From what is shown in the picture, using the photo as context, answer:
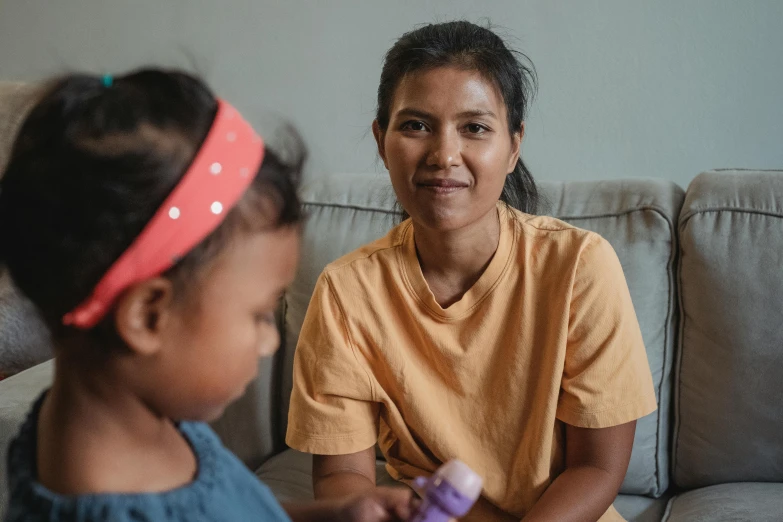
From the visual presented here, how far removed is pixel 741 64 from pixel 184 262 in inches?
55.6

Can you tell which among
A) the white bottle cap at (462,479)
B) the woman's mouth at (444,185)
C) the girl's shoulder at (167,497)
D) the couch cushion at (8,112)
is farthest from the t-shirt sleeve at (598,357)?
the couch cushion at (8,112)

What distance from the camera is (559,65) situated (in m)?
1.70

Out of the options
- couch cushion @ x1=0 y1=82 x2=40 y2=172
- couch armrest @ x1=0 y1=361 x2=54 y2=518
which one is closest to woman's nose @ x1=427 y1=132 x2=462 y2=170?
couch armrest @ x1=0 y1=361 x2=54 y2=518

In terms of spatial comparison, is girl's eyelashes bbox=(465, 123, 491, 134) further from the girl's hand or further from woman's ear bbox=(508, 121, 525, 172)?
the girl's hand

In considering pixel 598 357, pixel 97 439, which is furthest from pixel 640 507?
pixel 97 439

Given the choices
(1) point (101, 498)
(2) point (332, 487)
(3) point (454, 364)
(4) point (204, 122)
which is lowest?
(2) point (332, 487)

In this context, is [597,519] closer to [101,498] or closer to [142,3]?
[101,498]

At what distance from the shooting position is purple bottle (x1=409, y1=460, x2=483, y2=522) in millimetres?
727

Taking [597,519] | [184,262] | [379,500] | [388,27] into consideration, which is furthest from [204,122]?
[388,27]

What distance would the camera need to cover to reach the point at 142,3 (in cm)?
205

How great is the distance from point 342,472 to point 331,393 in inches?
5.0

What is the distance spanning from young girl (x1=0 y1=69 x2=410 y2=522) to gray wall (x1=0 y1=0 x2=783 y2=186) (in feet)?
3.09

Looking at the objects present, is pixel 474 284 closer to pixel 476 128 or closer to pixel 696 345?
pixel 476 128

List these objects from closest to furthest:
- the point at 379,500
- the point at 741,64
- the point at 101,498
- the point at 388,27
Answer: the point at 101,498, the point at 379,500, the point at 741,64, the point at 388,27
